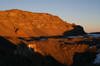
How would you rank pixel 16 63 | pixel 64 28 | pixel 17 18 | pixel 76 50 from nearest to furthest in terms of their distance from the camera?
pixel 16 63, pixel 76 50, pixel 17 18, pixel 64 28

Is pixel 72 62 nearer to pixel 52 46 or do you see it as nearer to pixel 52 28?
pixel 52 46

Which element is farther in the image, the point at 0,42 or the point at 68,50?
the point at 68,50

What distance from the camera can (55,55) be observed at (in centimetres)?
1886

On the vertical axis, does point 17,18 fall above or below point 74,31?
above

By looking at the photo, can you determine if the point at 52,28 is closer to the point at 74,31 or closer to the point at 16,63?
the point at 74,31

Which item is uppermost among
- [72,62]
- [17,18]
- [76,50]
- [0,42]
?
[17,18]

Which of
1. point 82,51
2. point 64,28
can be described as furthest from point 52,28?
point 82,51

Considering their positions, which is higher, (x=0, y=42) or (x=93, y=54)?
(x=0, y=42)

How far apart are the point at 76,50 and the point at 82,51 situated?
4.11ft

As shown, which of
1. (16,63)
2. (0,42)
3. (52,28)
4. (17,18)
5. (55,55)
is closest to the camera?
(16,63)

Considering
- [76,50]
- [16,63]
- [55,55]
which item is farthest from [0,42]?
[76,50]

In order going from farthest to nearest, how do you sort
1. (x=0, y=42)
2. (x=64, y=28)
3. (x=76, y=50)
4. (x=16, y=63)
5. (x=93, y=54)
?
(x=64, y=28), (x=76, y=50), (x=93, y=54), (x=0, y=42), (x=16, y=63)

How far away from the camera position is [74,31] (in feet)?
181

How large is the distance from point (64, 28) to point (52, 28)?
23.4ft
